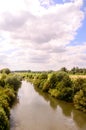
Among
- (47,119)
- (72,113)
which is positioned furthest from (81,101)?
(47,119)

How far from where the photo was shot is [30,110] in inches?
1506

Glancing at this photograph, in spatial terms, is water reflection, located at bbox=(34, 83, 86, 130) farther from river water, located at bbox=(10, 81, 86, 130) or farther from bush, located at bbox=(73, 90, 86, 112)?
bush, located at bbox=(73, 90, 86, 112)

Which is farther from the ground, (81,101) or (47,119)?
(81,101)

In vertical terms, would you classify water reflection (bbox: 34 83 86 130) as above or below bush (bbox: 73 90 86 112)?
below

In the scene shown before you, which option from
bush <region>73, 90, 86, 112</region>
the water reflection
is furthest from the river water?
bush <region>73, 90, 86, 112</region>

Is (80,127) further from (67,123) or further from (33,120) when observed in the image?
(33,120)

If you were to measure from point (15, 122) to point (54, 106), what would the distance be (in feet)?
50.1

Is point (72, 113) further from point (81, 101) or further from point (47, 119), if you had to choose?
point (47, 119)

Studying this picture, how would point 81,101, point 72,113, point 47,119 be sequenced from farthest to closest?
point 81,101
point 72,113
point 47,119

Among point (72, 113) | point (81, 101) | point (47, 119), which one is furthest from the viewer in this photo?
point (81, 101)

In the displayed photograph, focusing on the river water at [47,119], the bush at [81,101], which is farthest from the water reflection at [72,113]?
the bush at [81,101]

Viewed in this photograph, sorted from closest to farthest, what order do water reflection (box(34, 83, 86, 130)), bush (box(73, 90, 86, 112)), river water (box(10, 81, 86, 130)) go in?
river water (box(10, 81, 86, 130))
water reflection (box(34, 83, 86, 130))
bush (box(73, 90, 86, 112))

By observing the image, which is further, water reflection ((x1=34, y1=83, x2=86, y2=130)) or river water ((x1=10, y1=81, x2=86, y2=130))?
water reflection ((x1=34, y1=83, x2=86, y2=130))

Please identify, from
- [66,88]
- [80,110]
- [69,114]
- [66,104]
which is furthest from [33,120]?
[66,88]
